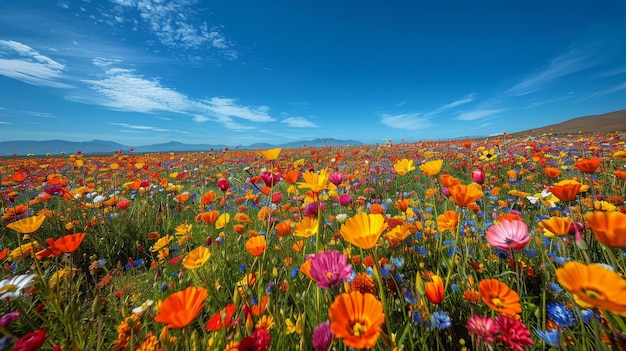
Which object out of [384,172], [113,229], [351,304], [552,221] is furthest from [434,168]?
[384,172]

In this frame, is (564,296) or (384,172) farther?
(384,172)

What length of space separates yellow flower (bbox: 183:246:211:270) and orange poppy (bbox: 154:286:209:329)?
56 cm

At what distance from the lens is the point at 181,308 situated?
0.77 metres

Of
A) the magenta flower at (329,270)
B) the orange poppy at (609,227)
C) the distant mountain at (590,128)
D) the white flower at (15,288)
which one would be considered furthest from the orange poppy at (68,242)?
the distant mountain at (590,128)

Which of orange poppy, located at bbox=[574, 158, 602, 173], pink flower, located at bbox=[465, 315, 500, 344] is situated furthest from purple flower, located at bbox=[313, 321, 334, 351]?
orange poppy, located at bbox=[574, 158, 602, 173]

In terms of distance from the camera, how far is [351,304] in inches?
29.0

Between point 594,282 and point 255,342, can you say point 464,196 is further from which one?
point 255,342

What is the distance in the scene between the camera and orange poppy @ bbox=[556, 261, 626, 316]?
0.57m

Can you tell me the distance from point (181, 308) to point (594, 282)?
1.12 m

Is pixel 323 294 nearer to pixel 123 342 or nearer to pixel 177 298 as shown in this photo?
pixel 177 298

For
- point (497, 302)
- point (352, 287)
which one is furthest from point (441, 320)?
point (352, 287)

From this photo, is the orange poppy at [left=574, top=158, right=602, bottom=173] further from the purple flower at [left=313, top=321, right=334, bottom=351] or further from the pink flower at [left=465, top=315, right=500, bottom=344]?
the purple flower at [left=313, top=321, right=334, bottom=351]

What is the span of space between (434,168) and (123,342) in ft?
6.35

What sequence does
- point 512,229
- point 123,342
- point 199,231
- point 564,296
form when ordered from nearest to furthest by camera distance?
point 512,229 < point 123,342 < point 564,296 < point 199,231
